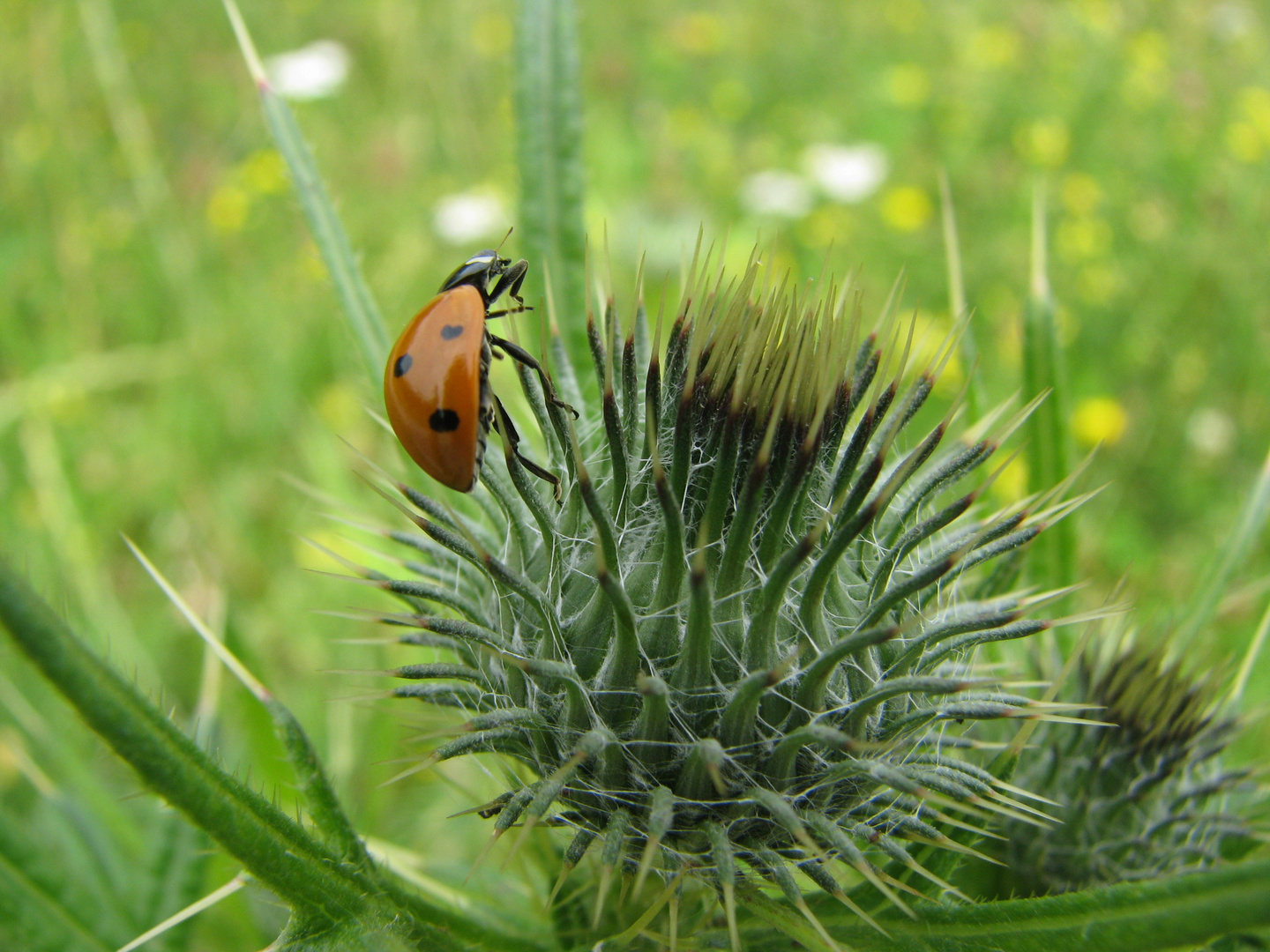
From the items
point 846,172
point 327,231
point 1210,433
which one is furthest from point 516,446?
point 846,172

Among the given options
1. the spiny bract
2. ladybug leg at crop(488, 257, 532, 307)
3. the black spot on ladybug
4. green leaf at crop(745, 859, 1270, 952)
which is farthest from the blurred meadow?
green leaf at crop(745, 859, 1270, 952)

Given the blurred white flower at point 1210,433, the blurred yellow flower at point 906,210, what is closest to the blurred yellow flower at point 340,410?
the blurred yellow flower at point 906,210

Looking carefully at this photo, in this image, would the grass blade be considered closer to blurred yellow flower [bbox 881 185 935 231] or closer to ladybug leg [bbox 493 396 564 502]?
ladybug leg [bbox 493 396 564 502]

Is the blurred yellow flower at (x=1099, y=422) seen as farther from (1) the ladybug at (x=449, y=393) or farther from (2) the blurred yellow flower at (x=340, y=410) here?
(1) the ladybug at (x=449, y=393)

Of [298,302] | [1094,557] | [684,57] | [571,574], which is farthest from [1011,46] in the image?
[571,574]

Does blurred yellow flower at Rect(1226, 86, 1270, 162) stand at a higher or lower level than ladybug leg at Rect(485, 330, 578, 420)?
lower
